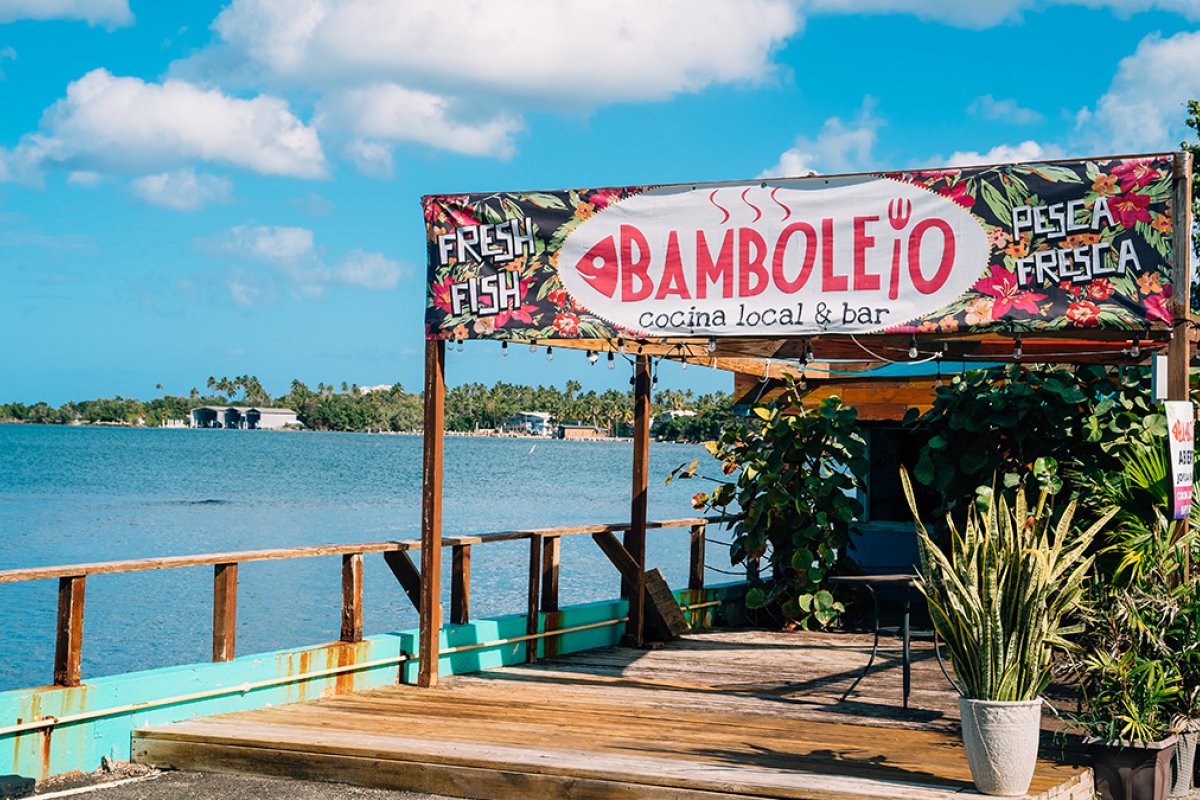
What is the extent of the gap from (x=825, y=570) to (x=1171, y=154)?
5759 millimetres

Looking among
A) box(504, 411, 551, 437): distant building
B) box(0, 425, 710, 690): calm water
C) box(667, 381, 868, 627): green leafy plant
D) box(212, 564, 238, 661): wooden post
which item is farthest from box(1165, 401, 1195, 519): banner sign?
box(504, 411, 551, 437): distant building

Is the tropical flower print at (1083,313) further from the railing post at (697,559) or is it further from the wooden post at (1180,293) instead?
the railing post at (697,559)

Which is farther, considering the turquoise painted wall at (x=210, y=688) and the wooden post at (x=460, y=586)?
the wooden post at (x=460, y=586)

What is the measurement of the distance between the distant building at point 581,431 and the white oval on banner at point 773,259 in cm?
16519

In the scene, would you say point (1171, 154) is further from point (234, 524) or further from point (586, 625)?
point (234, 524)

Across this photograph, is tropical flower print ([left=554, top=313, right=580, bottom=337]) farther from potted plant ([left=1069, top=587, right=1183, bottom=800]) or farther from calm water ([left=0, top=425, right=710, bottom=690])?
calm water ([left=0, top=425, right=710, bottom=690])

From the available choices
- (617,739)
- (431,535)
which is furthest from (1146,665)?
(431,535)

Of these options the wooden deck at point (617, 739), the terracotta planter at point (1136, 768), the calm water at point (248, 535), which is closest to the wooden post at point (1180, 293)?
the terracotta planter at point (1136, 768)

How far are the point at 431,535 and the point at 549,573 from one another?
5.44 feet

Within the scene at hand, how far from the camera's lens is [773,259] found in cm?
795

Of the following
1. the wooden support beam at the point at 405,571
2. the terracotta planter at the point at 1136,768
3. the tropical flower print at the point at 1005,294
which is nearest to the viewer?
the terracotta planter at the point at 1136,768

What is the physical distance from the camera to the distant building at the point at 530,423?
588 ft

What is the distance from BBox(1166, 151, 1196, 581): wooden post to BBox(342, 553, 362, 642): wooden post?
470 cm

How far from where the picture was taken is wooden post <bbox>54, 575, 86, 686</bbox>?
6.66m
